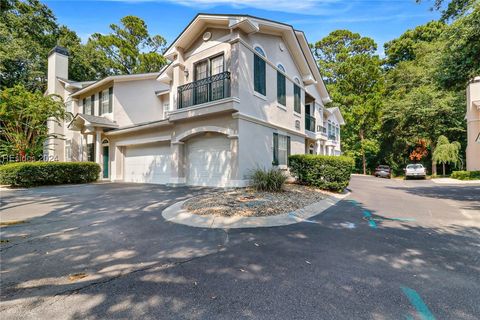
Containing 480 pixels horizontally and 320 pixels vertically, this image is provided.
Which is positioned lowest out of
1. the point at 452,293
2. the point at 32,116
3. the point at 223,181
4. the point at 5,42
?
the point at 452,293

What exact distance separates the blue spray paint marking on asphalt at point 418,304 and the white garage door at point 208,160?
8.56m

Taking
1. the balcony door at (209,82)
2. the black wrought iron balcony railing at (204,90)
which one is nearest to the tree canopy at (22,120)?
the black wrought iron balcony railing at (204,90)

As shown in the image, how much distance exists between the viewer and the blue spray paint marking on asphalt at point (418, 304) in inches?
91.6

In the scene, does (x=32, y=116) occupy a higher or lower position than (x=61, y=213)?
higher

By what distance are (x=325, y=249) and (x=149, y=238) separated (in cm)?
338

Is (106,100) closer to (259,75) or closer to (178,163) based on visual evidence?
(178,163)

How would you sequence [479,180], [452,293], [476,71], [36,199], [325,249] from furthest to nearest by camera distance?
1. [479,180]
2. [476,71]
3. [36,199]
4. [325,249]
5. [452,293]

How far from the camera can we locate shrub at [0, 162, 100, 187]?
11859 millimetres

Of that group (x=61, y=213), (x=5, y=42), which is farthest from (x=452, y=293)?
(x=5, y=42)

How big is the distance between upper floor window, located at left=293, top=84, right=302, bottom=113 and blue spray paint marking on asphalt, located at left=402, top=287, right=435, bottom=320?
522 inches

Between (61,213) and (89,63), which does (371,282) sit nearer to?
(61,213)

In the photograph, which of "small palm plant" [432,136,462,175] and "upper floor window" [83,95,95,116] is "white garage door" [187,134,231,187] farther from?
"small palm plant" [432,136,462,175]

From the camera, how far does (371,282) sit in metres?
2.98

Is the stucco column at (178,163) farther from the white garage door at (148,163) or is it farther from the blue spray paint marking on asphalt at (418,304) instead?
the blue spray paint marking on asphalt at (418,304)
